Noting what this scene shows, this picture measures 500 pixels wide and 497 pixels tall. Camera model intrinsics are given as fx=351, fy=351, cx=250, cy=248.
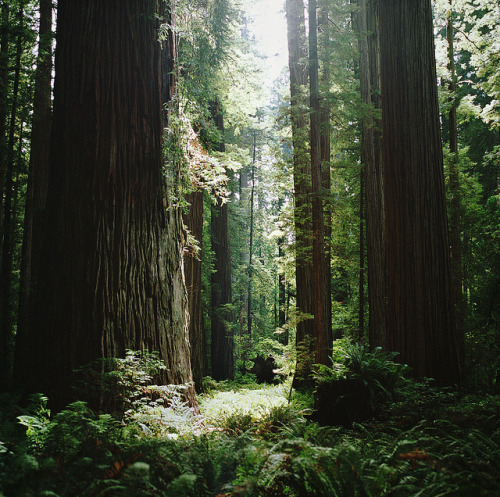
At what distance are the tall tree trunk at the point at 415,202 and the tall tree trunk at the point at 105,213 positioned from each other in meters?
3.19

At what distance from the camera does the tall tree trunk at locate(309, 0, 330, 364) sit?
814cm

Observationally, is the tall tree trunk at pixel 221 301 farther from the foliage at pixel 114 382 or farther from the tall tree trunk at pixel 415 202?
the foliage at pixel 114 382

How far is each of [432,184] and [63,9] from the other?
560 centimetres

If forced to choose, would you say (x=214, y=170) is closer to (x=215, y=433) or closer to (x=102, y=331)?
(x=102, y=331)

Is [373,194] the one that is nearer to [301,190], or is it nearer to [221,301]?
[301,190]

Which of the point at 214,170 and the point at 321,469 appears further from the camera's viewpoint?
the point at 214,170

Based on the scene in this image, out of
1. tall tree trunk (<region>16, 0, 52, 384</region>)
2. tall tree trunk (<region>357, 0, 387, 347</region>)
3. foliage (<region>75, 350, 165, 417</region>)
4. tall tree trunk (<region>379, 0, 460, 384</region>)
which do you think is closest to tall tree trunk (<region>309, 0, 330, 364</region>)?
tall tree trunk (<region>357, 0, 387, 347</region>)

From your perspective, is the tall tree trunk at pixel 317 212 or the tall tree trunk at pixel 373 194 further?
the tall tree trunk at pixel 373 194

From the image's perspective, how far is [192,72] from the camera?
5.75 meters

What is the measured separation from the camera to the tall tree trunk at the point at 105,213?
406 centimetres

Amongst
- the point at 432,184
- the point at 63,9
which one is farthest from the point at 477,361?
the point at 63,9

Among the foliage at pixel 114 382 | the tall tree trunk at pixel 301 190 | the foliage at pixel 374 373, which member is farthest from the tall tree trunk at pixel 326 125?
the foliage at pixel 114 382

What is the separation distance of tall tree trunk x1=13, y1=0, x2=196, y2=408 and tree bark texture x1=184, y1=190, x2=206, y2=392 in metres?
5.90

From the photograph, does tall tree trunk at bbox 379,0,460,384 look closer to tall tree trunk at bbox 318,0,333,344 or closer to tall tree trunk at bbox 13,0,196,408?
tall tree trunk at bbox 318,0,333,344
